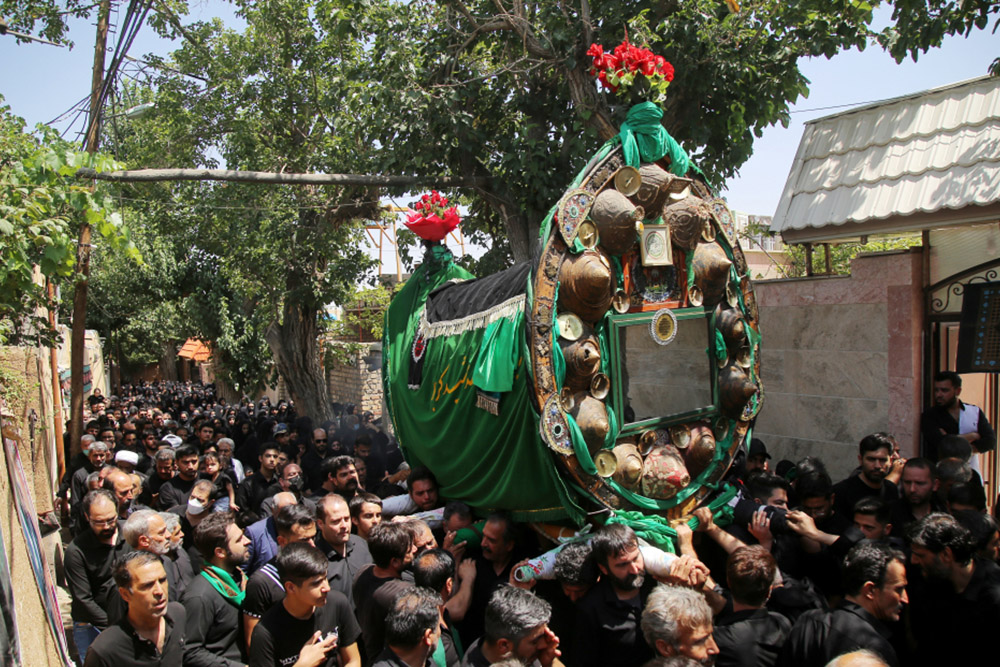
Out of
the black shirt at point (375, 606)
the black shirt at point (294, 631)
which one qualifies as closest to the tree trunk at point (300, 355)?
the black shirt at point (375, 606)

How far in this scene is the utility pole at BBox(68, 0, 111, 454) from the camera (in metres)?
9.45

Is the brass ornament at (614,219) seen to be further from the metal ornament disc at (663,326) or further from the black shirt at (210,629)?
the black shirt at (210,629)

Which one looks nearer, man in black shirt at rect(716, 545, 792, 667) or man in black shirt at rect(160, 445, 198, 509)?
man in black shirt at rect(716, 545, 792, 667)

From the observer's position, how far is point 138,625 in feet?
11.1

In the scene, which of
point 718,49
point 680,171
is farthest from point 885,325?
point 718,49

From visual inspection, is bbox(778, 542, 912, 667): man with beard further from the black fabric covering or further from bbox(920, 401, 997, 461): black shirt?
bbox(920, 401, 997, 461): black shirt

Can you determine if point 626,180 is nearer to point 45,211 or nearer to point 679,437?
point 679,437

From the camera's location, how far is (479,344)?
18.4 feet

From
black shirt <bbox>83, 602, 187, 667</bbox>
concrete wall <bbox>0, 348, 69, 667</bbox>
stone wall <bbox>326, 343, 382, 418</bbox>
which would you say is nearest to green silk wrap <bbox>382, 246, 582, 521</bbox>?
black shirt <bbox>83, 602, 187, 667</bbox>

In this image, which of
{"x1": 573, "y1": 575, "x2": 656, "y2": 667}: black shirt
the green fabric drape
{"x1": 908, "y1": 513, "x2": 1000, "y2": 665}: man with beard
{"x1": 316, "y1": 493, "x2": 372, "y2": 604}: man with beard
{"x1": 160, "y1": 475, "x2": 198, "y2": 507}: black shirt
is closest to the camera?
{"x1": 908, "y1": 513, "x2": 1000, "y2": 665}: man with beard

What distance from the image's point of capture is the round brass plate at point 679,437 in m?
5.59

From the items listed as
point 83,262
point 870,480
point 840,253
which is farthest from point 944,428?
point 840,253

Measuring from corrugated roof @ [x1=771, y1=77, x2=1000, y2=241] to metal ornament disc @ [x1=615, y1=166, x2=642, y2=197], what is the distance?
7.58 feet

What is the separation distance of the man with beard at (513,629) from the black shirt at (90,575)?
2.50m
